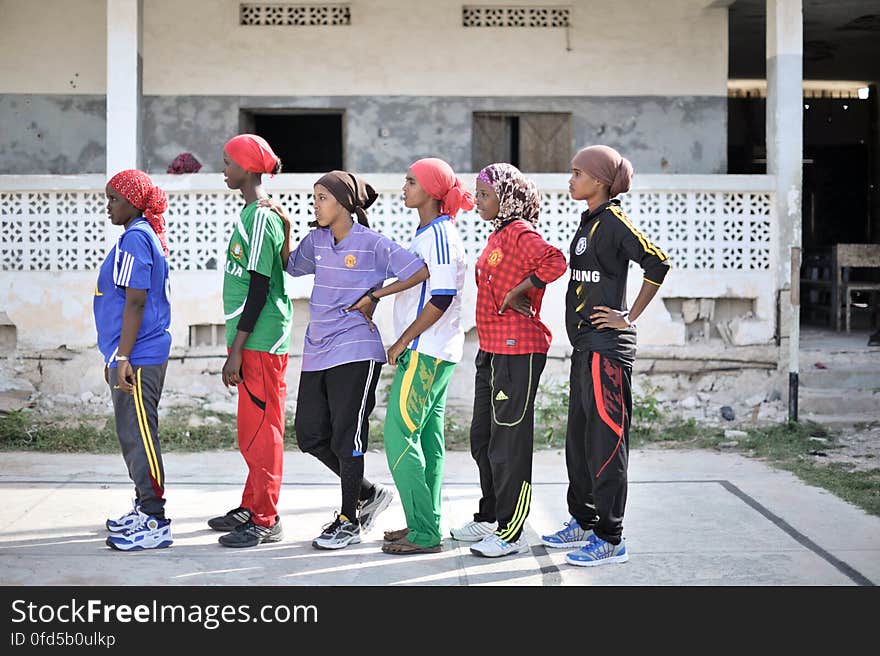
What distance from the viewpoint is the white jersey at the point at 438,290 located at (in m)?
4.89

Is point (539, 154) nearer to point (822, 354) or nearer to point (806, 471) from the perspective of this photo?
point (822, 354)

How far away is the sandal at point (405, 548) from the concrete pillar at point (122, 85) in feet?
18.8

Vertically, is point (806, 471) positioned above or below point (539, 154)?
below

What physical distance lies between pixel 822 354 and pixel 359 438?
6.38 meters

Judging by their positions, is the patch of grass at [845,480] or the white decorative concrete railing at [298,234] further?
the white decorative concrete railing at [298,234]

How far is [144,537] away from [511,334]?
1.97 m

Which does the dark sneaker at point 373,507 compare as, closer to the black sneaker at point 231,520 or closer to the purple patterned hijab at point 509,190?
the black sneaker at point 231,520

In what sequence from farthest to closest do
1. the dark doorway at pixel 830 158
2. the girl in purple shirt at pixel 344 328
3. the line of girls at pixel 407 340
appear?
the dark doorway at pixel 830 158 < the girl in purple shirt at pixel 344 328 < the line of girls at pixel 407 340

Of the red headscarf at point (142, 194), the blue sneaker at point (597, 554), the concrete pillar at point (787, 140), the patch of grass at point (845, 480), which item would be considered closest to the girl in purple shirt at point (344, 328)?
the red headscarf at point (142, 194)

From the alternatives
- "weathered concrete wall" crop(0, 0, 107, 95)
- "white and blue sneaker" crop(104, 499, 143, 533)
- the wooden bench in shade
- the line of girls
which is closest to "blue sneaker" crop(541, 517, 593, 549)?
the line of girls

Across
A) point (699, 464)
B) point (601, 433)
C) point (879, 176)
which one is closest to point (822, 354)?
point (699, 464)

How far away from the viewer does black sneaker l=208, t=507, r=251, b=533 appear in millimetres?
5391
